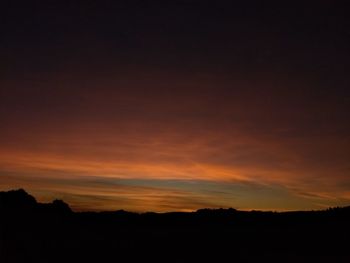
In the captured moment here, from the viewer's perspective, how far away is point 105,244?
29.4m

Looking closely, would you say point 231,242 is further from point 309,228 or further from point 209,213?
point 209,213

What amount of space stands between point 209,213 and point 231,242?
406 inches

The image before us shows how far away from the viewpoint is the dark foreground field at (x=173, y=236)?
27.3 metres

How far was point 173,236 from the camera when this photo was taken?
31.2 m

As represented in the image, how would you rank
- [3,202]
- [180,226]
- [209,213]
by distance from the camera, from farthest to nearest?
[209,213] < [180,226] < [3,202]

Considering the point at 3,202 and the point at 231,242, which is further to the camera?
the point at 3,202

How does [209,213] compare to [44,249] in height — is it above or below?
above

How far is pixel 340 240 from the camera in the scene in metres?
30.7

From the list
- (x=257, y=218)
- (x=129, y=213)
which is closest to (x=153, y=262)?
(x=257, y=218)

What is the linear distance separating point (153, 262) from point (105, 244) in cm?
375

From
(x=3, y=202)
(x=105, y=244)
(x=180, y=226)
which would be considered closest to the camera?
(x=105, y=244)

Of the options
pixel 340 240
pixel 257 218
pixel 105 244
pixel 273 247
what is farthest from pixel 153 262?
pixel 257 218

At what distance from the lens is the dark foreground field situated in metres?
27.3

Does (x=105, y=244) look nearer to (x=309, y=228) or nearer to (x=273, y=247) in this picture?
(x=273, y=247)
